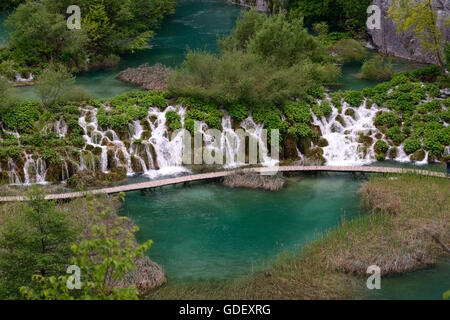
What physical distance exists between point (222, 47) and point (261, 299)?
78.2ft

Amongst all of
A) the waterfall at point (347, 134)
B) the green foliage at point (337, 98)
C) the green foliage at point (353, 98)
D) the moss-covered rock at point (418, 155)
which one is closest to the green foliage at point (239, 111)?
the waterfall at point (347, 134)

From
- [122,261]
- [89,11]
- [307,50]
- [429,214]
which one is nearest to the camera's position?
[122,261]

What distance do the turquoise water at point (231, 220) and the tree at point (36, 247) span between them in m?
4.37

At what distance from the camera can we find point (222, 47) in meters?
40.1

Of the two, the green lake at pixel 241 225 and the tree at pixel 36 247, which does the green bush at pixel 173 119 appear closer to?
the green lake at pixel 241 225

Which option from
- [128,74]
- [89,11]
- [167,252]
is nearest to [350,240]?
[167,252]

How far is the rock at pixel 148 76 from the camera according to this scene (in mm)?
39031

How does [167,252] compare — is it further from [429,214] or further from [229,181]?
[429,214]

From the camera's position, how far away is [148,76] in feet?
133

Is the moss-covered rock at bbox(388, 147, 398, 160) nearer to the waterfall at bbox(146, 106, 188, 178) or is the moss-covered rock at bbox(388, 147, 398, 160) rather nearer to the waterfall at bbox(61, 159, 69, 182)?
the waterfall at bbox(146, 106, 188, 178)

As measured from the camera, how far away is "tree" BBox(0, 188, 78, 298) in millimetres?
18094

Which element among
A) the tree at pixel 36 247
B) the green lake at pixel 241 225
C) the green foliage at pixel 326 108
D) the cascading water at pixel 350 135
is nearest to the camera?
the tree at pixel 36 247

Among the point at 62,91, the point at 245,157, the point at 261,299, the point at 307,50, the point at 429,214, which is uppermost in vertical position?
the point at 307,50

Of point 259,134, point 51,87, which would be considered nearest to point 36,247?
point 51,87
